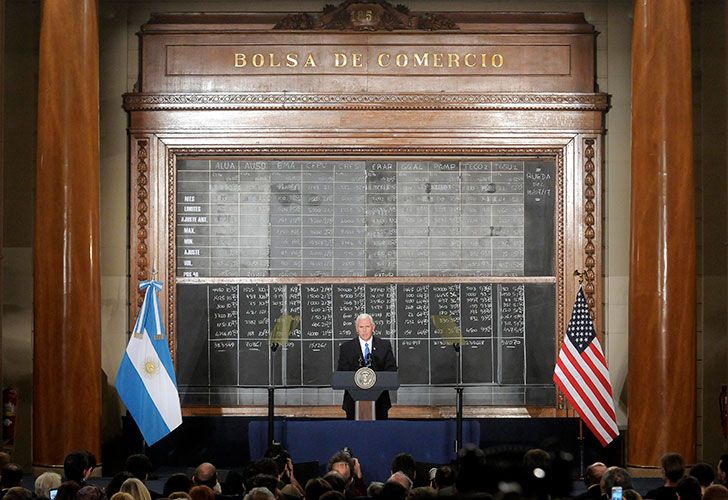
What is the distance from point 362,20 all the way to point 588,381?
374cm

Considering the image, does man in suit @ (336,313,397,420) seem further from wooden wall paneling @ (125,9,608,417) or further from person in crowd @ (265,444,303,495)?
person in crowd @ (265,444,303,495)

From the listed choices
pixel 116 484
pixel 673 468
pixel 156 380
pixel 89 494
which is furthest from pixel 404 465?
pixel 156 380

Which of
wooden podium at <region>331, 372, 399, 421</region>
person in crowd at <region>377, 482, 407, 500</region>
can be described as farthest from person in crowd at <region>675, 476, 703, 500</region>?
wooden podium at <region>331, 372, 399, 421</region>

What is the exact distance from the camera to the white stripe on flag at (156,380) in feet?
31.7

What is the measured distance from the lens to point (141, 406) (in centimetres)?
962

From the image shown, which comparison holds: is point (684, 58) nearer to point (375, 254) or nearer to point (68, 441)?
point (375, 254)

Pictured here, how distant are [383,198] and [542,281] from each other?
158 cm

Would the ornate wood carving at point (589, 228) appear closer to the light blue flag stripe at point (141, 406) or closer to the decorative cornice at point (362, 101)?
the decorative cornice at point (362, 101)

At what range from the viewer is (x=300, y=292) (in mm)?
10727

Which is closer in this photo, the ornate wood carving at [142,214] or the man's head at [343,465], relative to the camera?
the man's head at [343,465]

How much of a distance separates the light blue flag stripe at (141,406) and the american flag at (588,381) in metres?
3.18

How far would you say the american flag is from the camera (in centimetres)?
955

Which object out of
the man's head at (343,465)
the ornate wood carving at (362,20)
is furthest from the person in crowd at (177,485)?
the ornate wood carving at (362,20)

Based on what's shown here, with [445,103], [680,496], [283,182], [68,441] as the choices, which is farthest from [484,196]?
[680,496]
